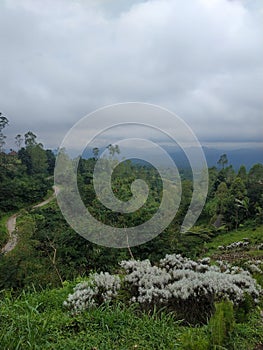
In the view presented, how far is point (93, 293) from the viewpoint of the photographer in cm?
204

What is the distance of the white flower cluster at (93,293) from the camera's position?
76.4 inches

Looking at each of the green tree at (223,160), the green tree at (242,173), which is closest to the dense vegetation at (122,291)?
the green tree at (242,173)

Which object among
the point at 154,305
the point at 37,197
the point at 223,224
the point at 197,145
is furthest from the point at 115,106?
the point at 37,197

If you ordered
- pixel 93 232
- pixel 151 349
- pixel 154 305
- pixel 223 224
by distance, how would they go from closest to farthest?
pixel 151 349 < pixel 154 305 < pixel 93 232 < pixel 223 224

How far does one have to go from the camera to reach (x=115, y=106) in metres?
3.82

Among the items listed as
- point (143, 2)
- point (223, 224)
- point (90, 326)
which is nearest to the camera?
point (90, 326)

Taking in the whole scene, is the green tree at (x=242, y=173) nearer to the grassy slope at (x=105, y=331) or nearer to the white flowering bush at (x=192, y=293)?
the white flowering bush at (x=192, y=293)

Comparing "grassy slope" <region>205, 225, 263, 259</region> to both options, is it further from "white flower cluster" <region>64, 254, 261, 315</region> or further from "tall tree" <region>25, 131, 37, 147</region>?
"tall tree" <region>25, 131, 37, 147</region>

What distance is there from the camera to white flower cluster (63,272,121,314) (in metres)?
1.94

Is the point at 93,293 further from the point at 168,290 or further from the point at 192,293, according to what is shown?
the point at 192,293

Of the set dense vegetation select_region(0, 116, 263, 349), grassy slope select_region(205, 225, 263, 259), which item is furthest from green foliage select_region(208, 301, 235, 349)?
grassy slope select_region(205, 225, 263, 259)

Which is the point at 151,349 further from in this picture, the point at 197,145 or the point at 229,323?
the point at 197,145

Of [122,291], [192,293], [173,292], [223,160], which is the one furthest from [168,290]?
[223,160]

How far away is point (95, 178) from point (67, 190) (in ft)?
6.10
